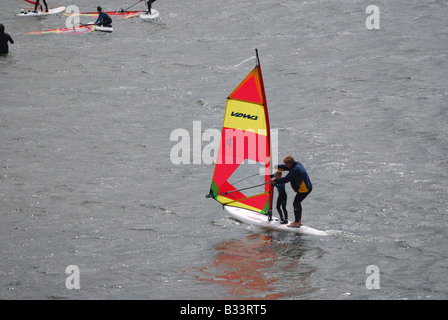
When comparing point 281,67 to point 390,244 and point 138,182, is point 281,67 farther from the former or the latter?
point 390,244

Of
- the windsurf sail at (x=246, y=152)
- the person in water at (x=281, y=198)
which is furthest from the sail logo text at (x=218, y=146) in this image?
the person in water at (x=281, y=198)

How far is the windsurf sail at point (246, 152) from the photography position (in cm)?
1650

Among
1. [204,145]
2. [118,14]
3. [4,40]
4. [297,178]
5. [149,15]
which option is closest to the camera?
[297,178]

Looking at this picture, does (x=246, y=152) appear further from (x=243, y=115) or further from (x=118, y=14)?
(x=118, y=14)

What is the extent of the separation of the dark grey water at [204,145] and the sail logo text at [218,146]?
1.37 ft

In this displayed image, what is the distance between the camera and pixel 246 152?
17203 millimetres

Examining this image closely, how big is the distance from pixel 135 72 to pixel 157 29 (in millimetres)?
6865

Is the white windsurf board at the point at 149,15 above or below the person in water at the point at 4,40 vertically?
above

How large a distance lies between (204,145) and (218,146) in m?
0.55

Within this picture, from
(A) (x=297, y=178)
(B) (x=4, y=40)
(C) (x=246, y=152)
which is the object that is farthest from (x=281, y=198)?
(B) (x=4, y=40)

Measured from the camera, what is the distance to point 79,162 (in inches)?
880

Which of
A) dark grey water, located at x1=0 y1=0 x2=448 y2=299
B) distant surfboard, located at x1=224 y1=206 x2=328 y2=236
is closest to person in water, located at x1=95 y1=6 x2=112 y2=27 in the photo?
dark grey water, located at x1=0 y1=0 x2=448 y2=299

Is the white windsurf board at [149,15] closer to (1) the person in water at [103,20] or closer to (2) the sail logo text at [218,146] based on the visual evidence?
(1) the person in water at [103,20]

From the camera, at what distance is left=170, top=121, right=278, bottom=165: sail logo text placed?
16953 mm
